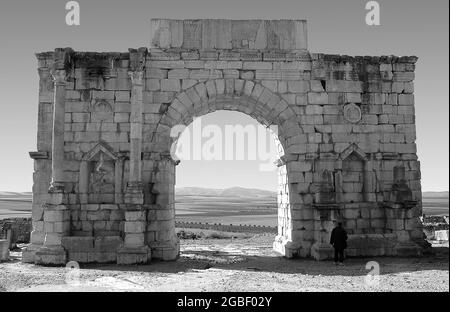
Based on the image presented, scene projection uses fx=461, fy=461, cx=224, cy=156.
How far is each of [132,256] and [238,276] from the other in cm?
308

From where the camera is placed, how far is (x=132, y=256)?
11.4 metres

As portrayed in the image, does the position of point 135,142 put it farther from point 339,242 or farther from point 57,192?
point 339,242

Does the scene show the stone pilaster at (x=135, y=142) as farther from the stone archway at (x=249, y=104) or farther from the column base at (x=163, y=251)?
the column base at (x=163, y=251)

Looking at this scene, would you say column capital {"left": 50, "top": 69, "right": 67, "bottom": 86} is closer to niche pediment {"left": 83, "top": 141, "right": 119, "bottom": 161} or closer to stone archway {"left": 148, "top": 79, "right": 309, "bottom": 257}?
niche pediment {"left": 83, "top": 141, "right": 119, "bottom": 161}

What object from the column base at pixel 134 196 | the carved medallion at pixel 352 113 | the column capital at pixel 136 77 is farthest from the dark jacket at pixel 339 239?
the column capital at pixel 136 77

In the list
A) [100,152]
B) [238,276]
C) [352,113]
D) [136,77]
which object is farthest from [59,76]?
[352,113]

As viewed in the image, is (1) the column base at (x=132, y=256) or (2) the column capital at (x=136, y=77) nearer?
(1) the column base at (x=132, y=256)

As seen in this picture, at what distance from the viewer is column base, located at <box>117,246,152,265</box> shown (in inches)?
448

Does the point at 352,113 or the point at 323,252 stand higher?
the point at 352,113

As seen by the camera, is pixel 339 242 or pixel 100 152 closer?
pixel 339 242

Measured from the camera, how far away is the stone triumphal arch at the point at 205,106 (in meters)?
12.1

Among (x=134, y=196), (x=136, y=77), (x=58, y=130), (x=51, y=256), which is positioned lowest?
(x=51, y=256)

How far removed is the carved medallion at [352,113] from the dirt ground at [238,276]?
3.82m
